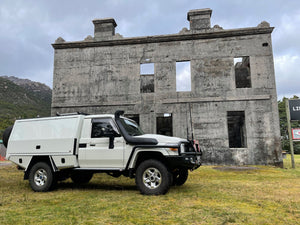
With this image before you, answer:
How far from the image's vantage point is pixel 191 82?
15.5 metres

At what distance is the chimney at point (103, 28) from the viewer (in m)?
17.0

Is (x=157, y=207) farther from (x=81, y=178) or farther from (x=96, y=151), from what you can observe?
(x=81, y=178)

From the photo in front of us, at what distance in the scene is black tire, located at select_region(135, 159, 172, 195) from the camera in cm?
565

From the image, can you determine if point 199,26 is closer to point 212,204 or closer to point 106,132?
point 106,132

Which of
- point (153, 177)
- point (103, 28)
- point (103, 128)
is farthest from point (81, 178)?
point (103, 28)

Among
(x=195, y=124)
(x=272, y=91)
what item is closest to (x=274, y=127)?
(x=272, y=91)

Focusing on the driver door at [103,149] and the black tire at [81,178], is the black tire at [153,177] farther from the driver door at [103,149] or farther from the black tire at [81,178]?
the black tire at [81,178]

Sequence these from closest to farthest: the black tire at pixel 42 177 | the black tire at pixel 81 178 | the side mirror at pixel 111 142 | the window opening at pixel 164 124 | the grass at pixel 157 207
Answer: the grass at pixel 157 207 → the side mirror at pixel 111 142 → the black tire at pixel 42 177 → the black tire at pixel 81 178 → the window opening at pixel 164 124

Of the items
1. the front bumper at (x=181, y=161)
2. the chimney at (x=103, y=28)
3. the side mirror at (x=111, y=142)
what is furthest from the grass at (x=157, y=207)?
the chimney at (x=103, y=28)

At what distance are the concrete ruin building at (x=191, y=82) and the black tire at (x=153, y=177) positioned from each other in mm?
9433

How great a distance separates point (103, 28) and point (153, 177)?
46.7 ft

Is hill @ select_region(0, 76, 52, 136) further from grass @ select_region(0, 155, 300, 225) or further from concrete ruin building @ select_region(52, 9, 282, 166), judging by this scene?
grass @ select_region(0, 155, 300, 225)

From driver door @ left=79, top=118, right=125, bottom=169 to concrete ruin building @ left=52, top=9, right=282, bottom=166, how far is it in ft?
29.4

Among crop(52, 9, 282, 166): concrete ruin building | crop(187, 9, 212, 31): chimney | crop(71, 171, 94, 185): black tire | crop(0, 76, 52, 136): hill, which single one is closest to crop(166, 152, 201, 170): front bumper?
crop(71, 171, 94, 185): black tire
